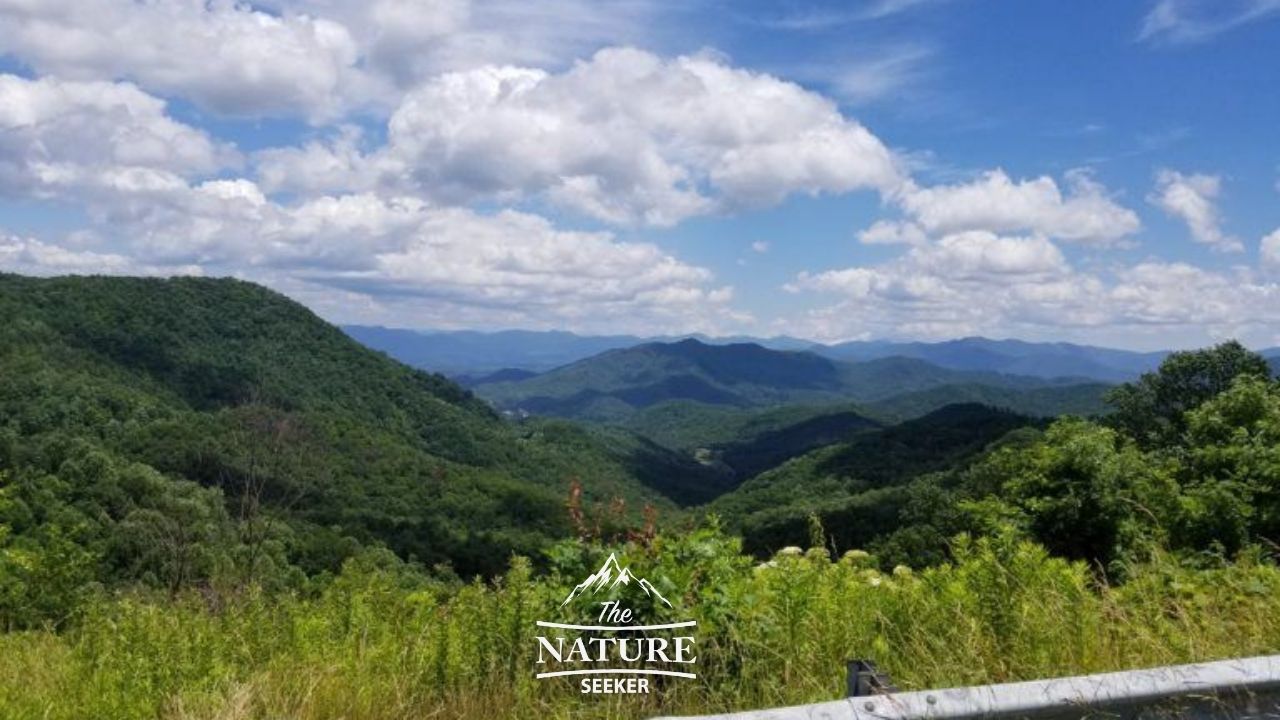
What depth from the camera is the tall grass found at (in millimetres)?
3258

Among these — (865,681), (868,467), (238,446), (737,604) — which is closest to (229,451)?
(238,446)

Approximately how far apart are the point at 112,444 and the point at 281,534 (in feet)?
116

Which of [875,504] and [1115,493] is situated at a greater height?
[1115,493]

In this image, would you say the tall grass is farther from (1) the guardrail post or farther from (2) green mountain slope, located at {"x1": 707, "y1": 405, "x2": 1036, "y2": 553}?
(2) green mountain slope, located at {"x1": 707, "y1": 405, "x2": 1036, "y2": 553}

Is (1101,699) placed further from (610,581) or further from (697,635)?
(610,581)

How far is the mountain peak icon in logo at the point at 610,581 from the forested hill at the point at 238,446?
2.56ft

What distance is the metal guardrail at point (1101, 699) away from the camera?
264cm

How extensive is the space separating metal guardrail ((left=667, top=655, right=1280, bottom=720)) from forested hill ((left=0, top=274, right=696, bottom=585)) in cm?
217

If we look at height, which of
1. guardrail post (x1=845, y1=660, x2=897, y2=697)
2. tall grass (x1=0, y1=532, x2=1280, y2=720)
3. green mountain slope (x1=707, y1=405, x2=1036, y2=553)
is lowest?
green mountain slope (x1=707, y1=405, x2=1036, y2=553)

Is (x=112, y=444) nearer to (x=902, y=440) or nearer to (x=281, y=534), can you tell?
(x=281, y=534)

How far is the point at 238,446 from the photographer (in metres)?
22.4

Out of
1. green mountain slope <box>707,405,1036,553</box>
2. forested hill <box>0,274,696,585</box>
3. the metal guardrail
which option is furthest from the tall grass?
green mountain slope <box>707,405,1036,553</box>

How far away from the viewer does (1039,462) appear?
26.3ft

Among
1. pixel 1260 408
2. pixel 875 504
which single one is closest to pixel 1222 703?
pixel 1260 408
